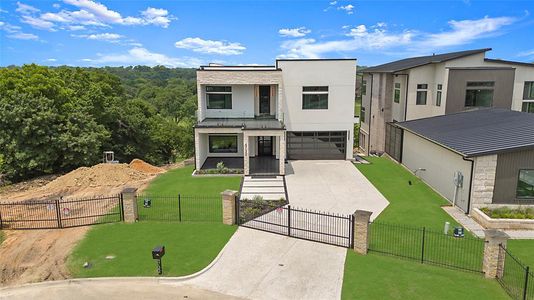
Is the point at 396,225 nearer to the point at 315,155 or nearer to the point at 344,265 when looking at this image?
the point at 344,265

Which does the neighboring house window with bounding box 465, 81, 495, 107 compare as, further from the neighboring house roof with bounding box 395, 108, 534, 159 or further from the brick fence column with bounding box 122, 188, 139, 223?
the brick fence column with bounding box 122, 188, 139, 223

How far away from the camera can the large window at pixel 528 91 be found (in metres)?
28.4

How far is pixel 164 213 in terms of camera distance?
17422 mm

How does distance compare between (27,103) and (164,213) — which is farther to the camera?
(27,103)

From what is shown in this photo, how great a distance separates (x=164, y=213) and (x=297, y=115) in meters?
14.9

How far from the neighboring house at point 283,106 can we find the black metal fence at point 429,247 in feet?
44.0

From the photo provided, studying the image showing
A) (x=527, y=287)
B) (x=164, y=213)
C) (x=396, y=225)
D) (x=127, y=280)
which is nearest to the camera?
(x=527, y=287)

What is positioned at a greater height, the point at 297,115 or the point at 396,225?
the point at 297,115

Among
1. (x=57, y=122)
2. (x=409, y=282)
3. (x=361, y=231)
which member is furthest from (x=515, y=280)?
(x=57, y=122)

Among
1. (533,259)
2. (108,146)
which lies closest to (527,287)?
(533,259)

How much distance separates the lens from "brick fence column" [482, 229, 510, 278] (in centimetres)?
1109

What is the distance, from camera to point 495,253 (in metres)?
11.1

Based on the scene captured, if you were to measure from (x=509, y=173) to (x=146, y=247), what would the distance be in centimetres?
1549

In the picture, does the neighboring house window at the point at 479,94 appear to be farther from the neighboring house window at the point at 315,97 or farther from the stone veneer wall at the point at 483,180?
the stone veneer wall at the point at 483,180
